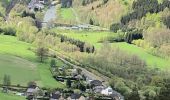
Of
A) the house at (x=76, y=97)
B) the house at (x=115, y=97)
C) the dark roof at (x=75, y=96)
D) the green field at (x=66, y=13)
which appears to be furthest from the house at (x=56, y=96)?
the green field at (x=66, y=13)

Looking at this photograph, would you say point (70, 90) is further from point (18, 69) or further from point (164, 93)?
point (164, 93)

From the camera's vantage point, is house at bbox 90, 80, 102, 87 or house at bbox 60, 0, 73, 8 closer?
house at bbox 90, 80, 102, 87

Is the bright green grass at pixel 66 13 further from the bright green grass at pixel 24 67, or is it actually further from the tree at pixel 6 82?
the tree at pixel 6 82

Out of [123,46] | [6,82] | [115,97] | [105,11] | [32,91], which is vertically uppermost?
[105,11]

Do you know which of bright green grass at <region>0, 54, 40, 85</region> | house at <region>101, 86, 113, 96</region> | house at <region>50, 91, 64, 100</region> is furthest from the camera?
bright green grass at <region>0, 54, 40, 85</region>

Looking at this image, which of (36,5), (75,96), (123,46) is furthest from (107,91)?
(36,5)

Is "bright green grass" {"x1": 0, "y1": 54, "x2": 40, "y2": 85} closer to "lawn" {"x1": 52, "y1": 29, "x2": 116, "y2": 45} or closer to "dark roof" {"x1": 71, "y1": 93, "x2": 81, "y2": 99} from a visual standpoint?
"dark roof" {"x1": 71, "y1": 93, "x2": 81, "y2": 99}

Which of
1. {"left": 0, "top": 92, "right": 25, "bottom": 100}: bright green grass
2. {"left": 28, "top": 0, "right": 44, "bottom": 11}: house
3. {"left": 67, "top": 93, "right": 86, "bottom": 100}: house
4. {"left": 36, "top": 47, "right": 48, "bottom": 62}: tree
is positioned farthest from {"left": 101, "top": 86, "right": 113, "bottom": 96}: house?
{"left": 28, "top": 0, "right": 44, "bottom": 11}: house

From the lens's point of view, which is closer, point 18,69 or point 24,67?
point 18,69
